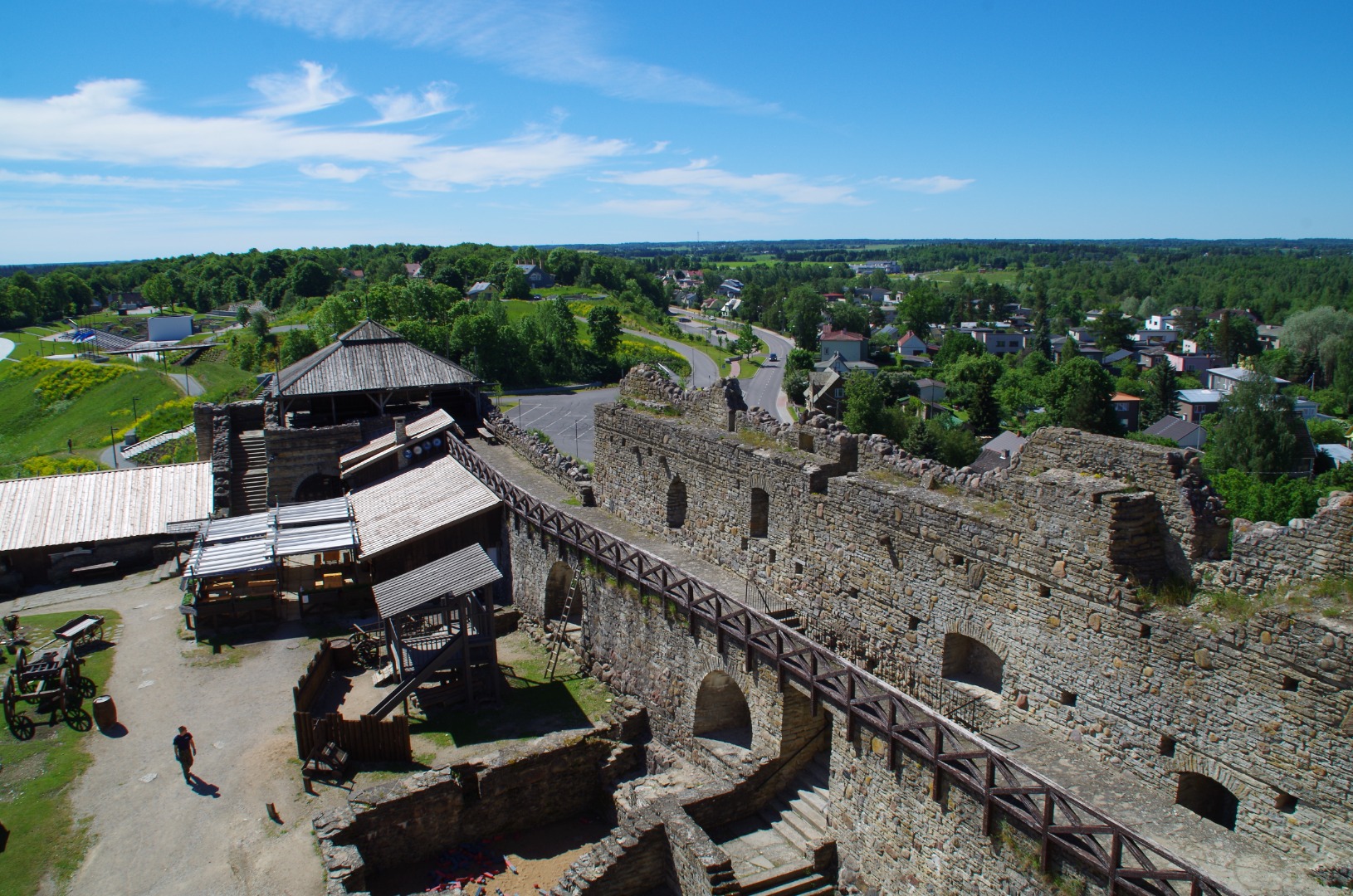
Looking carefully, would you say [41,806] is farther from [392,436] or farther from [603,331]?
[603,331]

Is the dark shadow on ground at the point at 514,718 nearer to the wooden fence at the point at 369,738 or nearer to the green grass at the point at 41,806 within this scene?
the wooden fence at the point at 369,738

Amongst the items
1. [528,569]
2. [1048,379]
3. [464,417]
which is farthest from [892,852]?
[1048,379]

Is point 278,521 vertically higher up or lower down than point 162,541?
higher up

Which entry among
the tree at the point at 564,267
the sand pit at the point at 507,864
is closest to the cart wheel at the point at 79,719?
the sand pit at the point at 507,864

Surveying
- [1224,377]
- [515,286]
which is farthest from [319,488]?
[1224,377]

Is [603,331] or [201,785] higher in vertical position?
[603,331]

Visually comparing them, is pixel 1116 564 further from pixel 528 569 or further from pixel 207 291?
pixel 207 291
